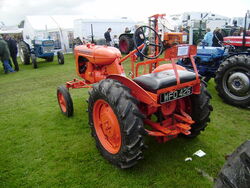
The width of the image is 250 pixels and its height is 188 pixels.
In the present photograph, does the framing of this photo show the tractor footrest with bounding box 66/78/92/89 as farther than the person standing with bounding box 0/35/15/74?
No

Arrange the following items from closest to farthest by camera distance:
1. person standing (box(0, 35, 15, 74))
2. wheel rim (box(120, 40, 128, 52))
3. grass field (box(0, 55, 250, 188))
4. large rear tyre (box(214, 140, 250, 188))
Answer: large rear tyre (box(214, 140, 250, 188)) → grass field (box(0, 55, 250, 188)) → person standing (box(0, 35, 15, 74)) → wheel rim (box(120, 40, 128, 52))

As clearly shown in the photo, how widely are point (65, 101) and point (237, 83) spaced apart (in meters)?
3.30

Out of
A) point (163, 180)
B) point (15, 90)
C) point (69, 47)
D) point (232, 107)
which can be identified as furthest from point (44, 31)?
point (163, 180)

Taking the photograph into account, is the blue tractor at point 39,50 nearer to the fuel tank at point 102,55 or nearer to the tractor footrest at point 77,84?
the tractor footrest at point 77,84

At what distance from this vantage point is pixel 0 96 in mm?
5570

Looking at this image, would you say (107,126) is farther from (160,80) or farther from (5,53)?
(5,53)

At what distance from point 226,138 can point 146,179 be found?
1455 mm

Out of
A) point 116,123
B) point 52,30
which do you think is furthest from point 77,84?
point 52,30

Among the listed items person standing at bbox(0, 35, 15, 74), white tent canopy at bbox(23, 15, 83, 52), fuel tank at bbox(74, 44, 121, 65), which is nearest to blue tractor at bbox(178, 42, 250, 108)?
fuel tank at bbox(74, 44, 121, 65)

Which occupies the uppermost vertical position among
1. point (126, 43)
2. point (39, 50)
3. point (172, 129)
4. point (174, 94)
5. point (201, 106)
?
point (126, 43)

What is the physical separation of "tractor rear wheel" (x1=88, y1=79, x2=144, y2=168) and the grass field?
0.69ft

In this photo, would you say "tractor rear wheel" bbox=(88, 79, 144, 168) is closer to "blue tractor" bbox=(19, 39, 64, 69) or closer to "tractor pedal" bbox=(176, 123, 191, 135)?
"tractor pedal" bbox=(176, 123, 191, 135)

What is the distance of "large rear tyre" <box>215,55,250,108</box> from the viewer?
13.0ft

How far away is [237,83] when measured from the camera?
409 cm
